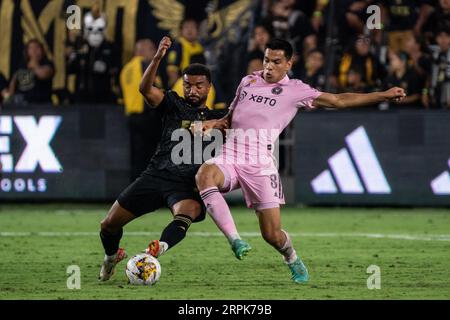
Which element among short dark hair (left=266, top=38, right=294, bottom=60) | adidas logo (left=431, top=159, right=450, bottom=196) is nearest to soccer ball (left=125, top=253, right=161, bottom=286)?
short dark hair (left=266, top=38, right=294, bottom=60)

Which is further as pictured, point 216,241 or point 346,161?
point 346,161

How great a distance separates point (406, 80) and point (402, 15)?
1.40 meters

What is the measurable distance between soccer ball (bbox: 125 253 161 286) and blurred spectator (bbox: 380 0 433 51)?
32.8 feet

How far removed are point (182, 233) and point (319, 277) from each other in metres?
A: 1.51

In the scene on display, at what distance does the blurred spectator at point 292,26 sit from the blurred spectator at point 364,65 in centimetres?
Result: 80

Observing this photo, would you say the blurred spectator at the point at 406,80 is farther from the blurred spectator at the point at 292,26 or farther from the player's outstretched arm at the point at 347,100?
the player's outstretched arm at the point at 347,100

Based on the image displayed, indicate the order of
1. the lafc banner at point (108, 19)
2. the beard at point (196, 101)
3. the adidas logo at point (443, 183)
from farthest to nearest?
the lafc banner at point (108, 19)
the adidas logo at point (443, 183)
the beard at point (196, 101)

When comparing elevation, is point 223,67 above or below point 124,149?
above

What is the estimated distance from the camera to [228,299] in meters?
10.0

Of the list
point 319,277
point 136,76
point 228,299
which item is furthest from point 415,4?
point 228,299

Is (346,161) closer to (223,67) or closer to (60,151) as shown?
(223,67)

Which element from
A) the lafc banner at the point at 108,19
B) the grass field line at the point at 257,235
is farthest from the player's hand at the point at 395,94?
the lafc banner at the point at 108,19

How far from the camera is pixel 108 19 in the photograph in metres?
21.0

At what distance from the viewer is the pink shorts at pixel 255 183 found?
36.3 feet
